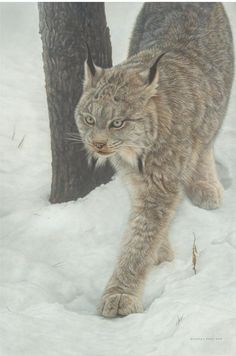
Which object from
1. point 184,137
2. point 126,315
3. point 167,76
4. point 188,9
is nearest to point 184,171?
point 184,137

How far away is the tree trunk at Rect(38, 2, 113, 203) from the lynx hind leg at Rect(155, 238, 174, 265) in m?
0.91

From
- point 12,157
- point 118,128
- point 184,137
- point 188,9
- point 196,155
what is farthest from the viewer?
point 12,157

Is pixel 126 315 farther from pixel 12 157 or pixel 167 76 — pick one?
pixel 12 157

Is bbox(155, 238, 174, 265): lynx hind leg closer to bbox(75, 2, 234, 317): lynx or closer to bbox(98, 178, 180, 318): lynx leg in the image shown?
bbox(75, 2, 234, 317): lynx

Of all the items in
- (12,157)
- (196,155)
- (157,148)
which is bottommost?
(12,157)

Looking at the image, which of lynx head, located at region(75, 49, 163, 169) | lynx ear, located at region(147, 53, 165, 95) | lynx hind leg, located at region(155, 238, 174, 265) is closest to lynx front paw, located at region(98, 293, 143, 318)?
lynx hind leg, located at region(155, 238, 174, 265)

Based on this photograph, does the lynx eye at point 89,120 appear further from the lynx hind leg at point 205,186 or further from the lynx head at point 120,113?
the lynx hind leg at point 205,186

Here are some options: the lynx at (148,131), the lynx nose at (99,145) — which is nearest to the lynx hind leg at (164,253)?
the lynx at (148,131)

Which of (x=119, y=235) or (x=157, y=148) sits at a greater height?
(x=157, y=148)

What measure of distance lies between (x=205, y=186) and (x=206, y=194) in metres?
0.09

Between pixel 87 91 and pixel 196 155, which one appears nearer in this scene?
pixel 87 91

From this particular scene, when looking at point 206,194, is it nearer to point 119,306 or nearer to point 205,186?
point 205,186

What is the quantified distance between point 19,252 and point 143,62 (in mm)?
1387

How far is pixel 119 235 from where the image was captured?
4.54 metres
